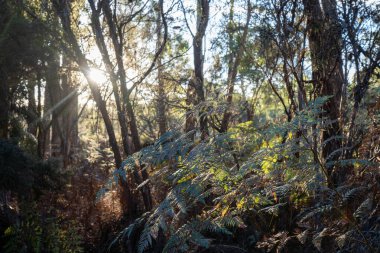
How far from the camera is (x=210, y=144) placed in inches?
121

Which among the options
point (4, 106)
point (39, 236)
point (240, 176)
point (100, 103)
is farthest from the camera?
point (4, 106)

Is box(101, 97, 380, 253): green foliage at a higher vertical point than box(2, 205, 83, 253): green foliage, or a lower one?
higher

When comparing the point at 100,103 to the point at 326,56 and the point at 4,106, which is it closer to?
the point at 4,106

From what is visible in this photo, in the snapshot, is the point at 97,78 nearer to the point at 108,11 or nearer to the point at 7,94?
the point at 108,11

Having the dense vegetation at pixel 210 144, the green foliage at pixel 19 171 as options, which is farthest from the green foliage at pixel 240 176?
the green foliage at pixel 19 171

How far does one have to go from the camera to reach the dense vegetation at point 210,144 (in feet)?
9.75

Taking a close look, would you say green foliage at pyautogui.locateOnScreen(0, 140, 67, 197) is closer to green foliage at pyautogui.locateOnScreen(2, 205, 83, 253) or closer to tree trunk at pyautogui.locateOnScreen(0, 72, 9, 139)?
green foliage at pyautogui.locateOnScreen(2, 205, 83, 253)

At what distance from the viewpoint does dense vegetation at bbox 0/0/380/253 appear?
117 inches

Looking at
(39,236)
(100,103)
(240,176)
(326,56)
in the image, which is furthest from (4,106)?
(240,176)

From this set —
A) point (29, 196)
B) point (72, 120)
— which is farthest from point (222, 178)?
point (72, 120)

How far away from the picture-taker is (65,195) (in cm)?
786

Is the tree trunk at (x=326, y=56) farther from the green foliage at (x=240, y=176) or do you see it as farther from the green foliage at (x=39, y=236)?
the green foliage at (x=39, y=236)

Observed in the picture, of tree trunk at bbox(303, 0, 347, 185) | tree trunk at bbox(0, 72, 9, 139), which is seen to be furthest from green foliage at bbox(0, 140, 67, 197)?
tree trunk at bbox(303, 0, 347, 185)

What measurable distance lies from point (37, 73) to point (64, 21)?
2.33 metres
